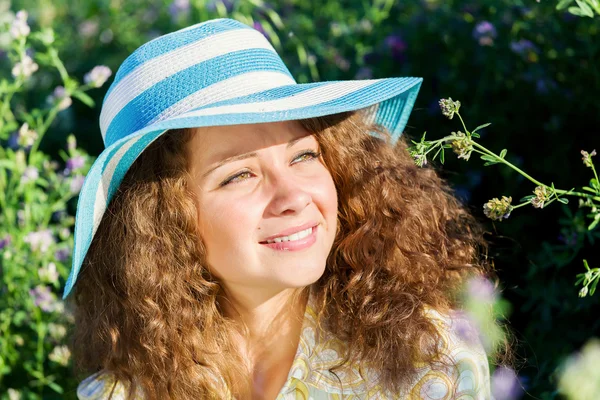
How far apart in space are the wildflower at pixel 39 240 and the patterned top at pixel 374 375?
559 millimetres

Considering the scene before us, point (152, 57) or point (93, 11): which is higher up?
point (152, 57)

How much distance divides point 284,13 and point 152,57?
6.97 ft

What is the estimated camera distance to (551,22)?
2.49 metres

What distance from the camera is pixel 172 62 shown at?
1.78 meters

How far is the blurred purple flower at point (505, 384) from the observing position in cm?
142

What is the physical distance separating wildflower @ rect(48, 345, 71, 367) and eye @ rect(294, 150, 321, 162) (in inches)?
41.1

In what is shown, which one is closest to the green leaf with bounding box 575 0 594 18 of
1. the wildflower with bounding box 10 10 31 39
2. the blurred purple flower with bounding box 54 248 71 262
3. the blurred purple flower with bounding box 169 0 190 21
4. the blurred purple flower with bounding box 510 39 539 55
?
the blurred purple flower with bounding box 510 39 539 55

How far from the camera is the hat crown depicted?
1736 millimetres

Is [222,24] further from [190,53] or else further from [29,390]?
[29,390]

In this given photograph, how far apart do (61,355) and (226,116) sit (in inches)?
45.4

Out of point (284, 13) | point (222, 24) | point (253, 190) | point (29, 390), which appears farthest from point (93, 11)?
point (253, 190)

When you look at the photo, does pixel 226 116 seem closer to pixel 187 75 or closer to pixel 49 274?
pixel 187 75

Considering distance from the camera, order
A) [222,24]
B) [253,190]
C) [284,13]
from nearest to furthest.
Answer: [253,190], [222,24], [284,13]

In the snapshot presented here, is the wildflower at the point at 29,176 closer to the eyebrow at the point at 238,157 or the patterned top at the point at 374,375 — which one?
the patterned top at the point at 374,375
